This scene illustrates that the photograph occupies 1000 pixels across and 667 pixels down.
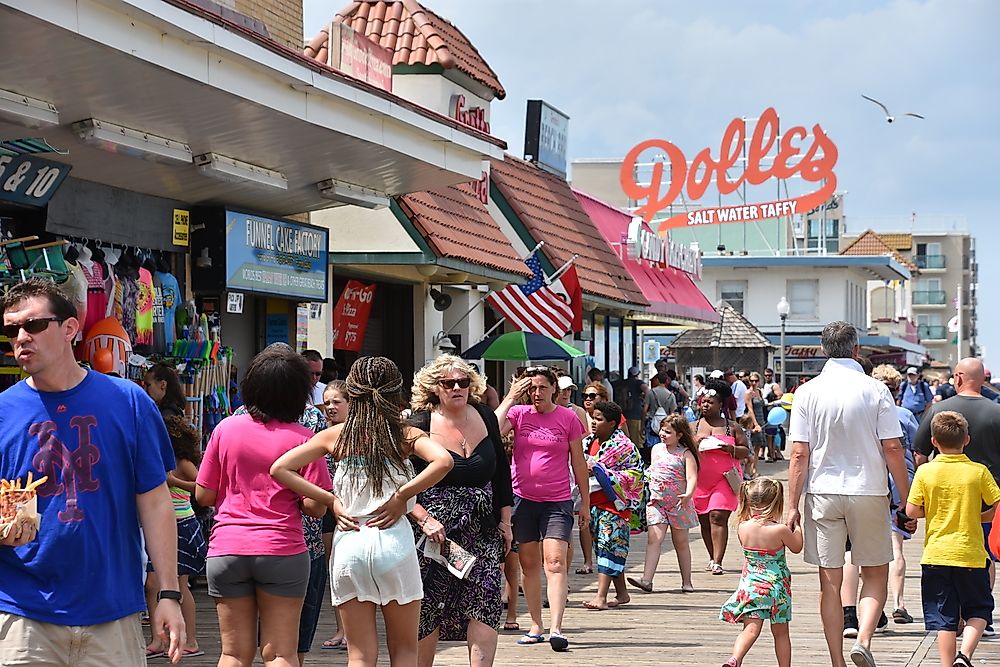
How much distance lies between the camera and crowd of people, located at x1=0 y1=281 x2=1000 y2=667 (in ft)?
14.7

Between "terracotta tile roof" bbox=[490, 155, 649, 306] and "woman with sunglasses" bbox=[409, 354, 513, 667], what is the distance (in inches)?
560

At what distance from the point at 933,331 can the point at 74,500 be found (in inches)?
4483

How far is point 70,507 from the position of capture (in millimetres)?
4477

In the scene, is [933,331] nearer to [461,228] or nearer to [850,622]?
[461,228]

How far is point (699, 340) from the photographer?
3984 cm

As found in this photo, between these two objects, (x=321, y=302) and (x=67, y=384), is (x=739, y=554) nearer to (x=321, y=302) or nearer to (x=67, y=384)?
(x=321, y=302)

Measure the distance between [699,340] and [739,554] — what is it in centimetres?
2466

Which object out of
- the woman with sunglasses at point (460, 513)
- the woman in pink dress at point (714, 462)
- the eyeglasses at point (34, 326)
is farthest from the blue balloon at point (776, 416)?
the eyeglasses at point (34, 326)

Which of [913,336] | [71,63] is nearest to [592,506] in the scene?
[71,63]

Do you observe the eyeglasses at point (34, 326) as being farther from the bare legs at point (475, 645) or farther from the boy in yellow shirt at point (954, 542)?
the boy in yellow shirt at point (954, 542)

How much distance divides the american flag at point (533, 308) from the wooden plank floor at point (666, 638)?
7.01 meters

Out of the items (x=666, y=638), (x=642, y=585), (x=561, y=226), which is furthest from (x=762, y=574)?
(x=561, y=226)

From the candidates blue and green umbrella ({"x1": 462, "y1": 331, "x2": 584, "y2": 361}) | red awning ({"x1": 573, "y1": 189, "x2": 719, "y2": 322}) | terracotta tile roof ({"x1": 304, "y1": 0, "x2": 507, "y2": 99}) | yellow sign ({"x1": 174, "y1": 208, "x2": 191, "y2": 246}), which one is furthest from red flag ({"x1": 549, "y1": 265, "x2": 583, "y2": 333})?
yellow sign ({"x1": 174, "y1": 208, "x2": 191, "y2": 246})

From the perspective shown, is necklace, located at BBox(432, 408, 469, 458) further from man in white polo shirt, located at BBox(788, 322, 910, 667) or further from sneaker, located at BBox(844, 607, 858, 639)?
sneaker, located at BBox(844, 607, 858, 639)
